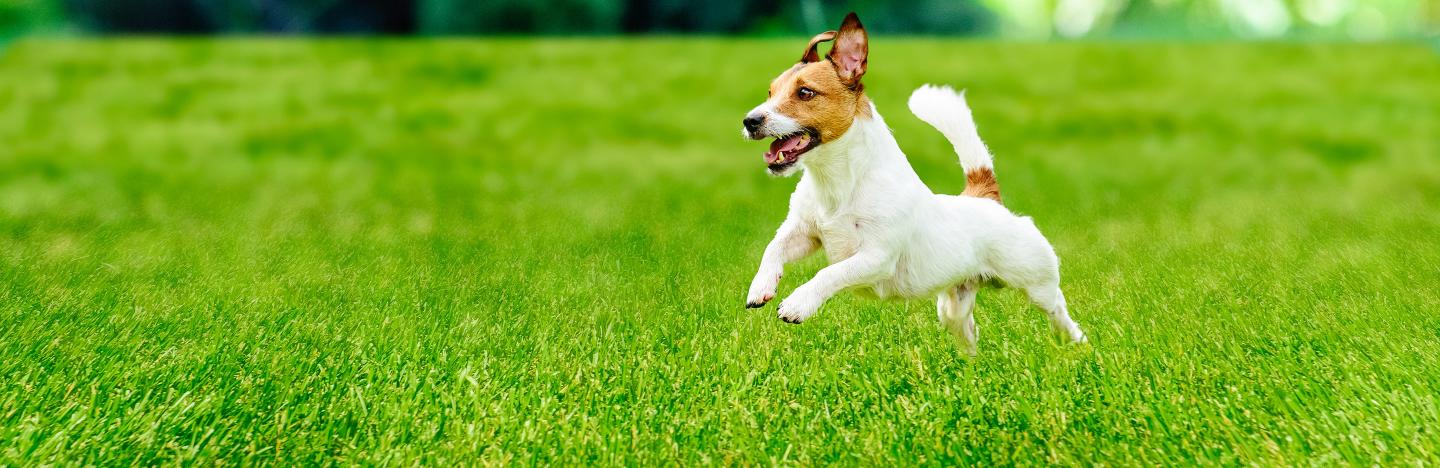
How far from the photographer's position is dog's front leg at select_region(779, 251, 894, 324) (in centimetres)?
304

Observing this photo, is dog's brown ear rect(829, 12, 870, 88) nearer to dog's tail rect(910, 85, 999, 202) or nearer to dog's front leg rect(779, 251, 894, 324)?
dog's front leg rect(779, 251, 894, 324)

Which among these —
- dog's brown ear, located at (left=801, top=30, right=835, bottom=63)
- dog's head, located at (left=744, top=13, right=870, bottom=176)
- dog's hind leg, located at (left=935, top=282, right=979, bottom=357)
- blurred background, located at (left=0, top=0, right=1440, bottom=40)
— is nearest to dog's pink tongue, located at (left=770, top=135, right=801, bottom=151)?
dog's head, located at (left=744, top=13, right=870, bottom=176)

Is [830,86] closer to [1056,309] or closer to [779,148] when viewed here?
[779,148]

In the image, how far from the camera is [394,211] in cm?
851

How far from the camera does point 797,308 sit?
304 cm

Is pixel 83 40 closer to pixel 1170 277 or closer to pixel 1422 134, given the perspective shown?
pixel 1170 277

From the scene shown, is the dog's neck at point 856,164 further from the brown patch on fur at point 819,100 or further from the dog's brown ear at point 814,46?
the dog's brown ear at point 814,46

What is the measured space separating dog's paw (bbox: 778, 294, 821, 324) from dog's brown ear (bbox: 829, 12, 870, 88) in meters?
0.63

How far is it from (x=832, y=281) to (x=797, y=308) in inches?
6.1

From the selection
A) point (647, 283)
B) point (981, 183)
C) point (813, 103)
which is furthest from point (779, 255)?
point (647, 283)

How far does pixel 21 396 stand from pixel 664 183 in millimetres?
6526

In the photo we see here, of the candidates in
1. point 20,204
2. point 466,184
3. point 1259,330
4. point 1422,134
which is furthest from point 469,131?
point 1422,134

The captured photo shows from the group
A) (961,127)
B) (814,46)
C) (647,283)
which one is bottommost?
(647,283)

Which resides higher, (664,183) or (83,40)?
(664,183)
